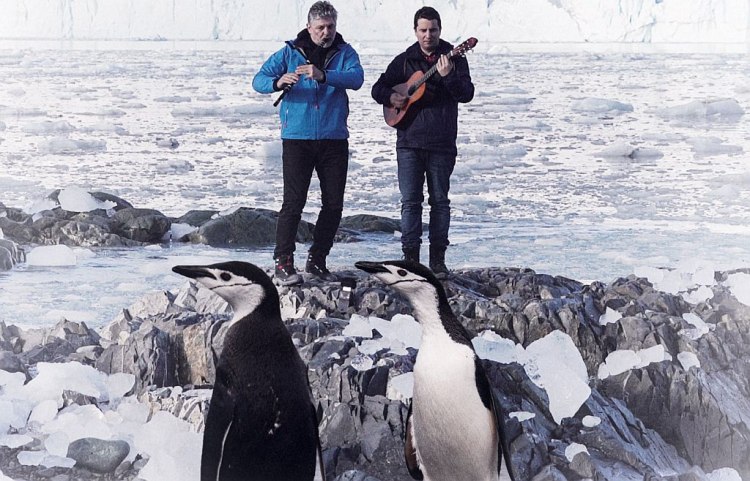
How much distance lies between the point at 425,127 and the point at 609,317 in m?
0.87

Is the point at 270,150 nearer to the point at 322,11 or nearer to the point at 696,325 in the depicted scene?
the point at 322,11

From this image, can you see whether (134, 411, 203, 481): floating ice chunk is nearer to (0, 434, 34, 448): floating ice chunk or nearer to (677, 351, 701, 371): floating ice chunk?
(0, 434, 34, 448): floating ice chunk

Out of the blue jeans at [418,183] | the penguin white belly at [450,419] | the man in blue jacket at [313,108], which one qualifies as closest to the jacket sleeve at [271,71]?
the man in blue jacket at [313,108]

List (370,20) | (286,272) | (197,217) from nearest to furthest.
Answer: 1. (286,272)
2. (370,20)
3. (197,217)

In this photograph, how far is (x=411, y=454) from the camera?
2123 millimetres

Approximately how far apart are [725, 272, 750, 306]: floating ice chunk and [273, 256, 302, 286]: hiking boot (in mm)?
1622

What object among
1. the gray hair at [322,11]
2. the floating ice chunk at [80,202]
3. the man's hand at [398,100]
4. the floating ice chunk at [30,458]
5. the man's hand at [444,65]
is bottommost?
the floating ice chunk at [30,458]

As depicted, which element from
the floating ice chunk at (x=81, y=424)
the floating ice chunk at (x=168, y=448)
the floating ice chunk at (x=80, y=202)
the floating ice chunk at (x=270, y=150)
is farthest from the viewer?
the floating ice chunk at (x=80, y=202)

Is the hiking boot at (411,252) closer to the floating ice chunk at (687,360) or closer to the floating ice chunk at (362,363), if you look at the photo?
the floating ice chunk at (362,363)

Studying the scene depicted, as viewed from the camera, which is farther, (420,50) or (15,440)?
(420,50)

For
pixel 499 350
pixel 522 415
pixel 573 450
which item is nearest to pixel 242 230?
pixel 499 350

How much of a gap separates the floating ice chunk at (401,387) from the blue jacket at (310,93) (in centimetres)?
71

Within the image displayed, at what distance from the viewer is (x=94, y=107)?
13.3 ft

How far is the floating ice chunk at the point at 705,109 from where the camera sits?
4.12 m
